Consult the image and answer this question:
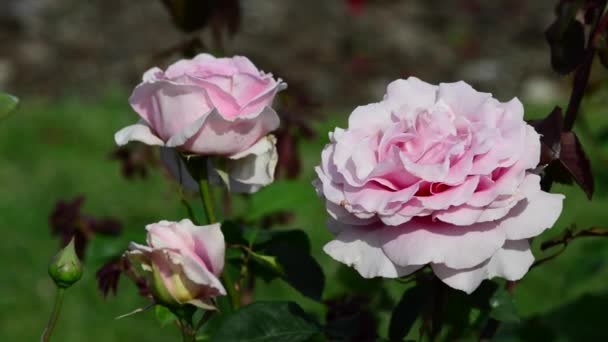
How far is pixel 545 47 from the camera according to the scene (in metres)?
4.28

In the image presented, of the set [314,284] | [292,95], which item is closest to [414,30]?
[292,95]

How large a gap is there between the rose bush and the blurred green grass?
13.8 inches

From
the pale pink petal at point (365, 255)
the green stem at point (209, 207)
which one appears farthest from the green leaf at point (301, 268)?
the pale pink petal at point (365, 255)

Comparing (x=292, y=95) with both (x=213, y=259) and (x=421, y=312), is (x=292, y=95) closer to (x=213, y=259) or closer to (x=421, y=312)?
(x=421, y=312)

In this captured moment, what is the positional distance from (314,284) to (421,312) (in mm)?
93

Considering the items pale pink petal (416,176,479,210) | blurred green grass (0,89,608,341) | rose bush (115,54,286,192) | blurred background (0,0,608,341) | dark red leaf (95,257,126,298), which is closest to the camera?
pale pink petal (416,176,479,210)

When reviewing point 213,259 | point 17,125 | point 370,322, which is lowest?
point 17,125

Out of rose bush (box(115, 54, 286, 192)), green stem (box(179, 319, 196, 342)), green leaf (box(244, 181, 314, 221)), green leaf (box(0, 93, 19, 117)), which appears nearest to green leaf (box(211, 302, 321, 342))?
green stem (box(179, 319, 196, 342))

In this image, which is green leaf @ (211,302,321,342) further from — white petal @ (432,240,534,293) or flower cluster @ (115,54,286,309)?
white petal @ (432,240,534,293)

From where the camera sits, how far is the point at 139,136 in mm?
771

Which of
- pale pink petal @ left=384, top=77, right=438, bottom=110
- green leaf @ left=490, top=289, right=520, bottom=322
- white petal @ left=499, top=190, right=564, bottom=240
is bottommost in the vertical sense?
green leaf @ left=490, top=289, right=520, bottom=322

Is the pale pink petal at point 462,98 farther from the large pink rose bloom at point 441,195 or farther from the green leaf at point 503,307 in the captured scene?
the green leaf at point 503,307

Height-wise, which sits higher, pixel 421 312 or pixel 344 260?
pixel 344 260

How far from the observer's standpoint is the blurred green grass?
138 cm
